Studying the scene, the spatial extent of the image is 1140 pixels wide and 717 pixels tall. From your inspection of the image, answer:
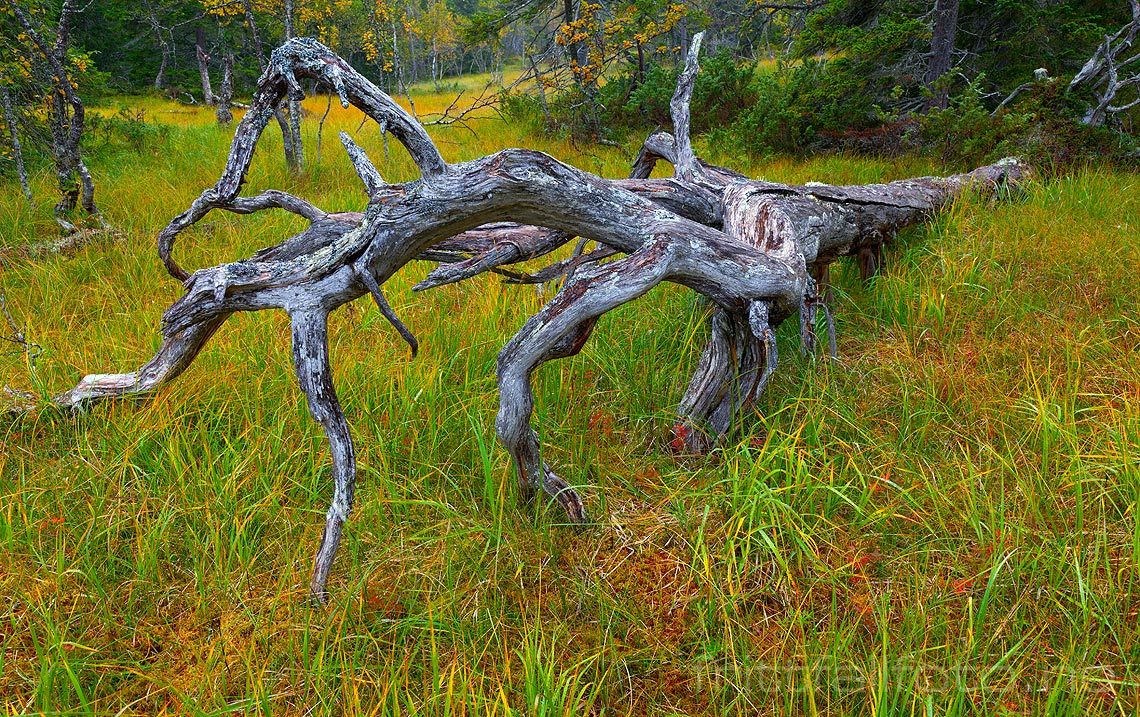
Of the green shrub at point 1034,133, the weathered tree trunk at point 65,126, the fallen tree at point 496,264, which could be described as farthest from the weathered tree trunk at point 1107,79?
the weathered tree trunk at point 65,126

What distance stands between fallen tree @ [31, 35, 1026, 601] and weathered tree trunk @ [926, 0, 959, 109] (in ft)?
17.0

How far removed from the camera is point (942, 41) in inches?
274

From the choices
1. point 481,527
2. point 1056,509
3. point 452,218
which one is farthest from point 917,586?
point 452,218

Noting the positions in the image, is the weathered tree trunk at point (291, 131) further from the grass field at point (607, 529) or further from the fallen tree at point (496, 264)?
the fallen tree at point (496, 264)

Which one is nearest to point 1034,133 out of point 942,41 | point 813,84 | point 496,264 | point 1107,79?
point 1107,79

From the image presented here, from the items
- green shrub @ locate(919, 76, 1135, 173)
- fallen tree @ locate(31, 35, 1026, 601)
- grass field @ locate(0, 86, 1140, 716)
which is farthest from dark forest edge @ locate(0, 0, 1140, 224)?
fallen tree @ locate(31, 35, 1026, 601)

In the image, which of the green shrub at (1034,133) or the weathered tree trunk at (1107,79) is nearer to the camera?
the weathered tree trunk at (1107,79)

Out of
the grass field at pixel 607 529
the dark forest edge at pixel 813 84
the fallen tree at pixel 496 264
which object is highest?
the dark forest edge at pixel 813 84

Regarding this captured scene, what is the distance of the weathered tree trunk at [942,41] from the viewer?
676 cm

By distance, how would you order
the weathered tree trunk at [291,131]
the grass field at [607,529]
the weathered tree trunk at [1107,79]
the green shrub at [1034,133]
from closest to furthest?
the grass field at [607,529] < the weathered tree trunk at [1107,79] < the green shrub at [1034,133] < the weathered tree trunk at [291,131]

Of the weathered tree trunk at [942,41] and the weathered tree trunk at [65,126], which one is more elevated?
the weathered tree trunk at [942,41]

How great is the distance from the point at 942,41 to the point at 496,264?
6.82 m

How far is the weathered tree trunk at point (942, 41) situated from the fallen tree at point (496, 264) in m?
5.17

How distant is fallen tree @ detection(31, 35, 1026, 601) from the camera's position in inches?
84.0
